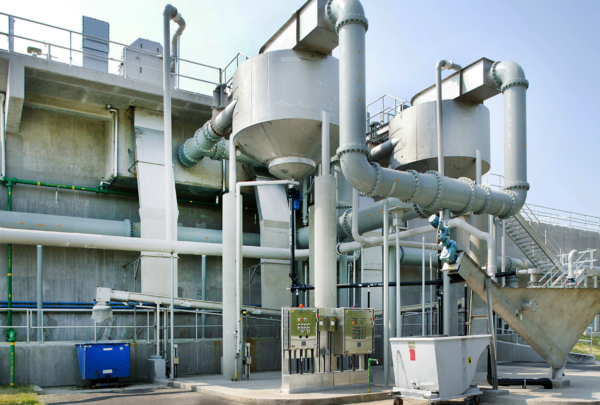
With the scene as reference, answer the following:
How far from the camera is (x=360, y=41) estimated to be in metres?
12.1

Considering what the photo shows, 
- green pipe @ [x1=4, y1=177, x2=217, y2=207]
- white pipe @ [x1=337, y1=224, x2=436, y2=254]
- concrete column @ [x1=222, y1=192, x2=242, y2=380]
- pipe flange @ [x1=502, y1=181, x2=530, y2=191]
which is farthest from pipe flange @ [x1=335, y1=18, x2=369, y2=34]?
green pipe @ [x1=4, y1=177, x2=217, y2=207]

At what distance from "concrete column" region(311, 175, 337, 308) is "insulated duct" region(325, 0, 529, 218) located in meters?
1.44

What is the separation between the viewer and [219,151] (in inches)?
747

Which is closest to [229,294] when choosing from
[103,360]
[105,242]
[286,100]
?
[103,360]

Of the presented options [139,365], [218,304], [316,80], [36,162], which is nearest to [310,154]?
[316,80]

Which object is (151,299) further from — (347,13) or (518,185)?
(518,185)

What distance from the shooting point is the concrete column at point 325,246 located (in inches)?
512

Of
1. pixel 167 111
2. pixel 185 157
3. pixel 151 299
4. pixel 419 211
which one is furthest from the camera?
pixel 185 157

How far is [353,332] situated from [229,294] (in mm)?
3720

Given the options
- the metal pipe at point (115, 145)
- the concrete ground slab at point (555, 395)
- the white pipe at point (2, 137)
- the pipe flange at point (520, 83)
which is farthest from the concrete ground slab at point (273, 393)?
the white pipe at point (2, 137)

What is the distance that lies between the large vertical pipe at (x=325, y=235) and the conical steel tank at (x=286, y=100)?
534 mm

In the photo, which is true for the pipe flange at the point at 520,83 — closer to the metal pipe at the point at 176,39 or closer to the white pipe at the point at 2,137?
the metal pipe at the point at 176,39

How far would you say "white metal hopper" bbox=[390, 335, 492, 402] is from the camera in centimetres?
866

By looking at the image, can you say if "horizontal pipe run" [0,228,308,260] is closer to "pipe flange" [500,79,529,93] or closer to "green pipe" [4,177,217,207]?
"green pipe" [4,177,217,207]
